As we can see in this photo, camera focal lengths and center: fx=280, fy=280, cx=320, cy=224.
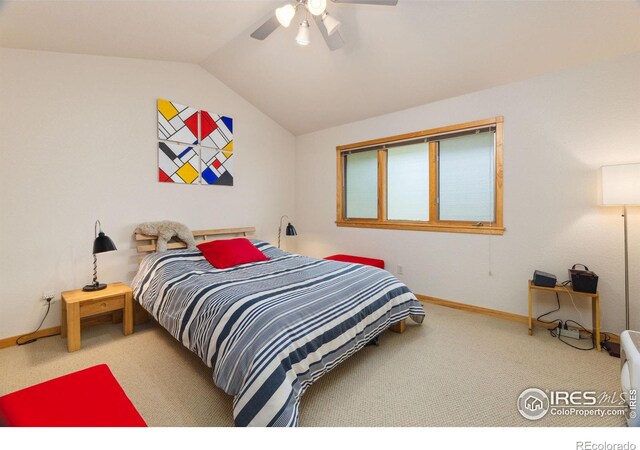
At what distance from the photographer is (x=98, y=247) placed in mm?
2502

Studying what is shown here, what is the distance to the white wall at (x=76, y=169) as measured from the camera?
98.0 inches

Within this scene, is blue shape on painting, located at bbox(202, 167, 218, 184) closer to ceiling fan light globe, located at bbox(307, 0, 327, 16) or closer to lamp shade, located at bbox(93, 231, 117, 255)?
lamp shade, located at bbox(93, 231, 117, 255)

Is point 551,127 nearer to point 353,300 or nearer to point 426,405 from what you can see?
point 353,300

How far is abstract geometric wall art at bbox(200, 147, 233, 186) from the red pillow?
101cm

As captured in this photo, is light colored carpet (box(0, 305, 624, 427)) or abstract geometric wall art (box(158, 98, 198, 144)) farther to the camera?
abstract geometric wall art (box(158, 98, 198, 144))

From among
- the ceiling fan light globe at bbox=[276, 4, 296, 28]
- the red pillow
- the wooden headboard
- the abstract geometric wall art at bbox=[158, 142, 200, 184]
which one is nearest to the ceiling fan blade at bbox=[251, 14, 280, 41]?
the ceiling fan light globe at bbox=[276, 4, 296, 28]

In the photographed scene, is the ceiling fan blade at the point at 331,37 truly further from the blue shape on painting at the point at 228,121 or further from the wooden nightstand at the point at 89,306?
the wooden nightstand at the point at 89,306

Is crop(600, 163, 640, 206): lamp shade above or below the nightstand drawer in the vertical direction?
above

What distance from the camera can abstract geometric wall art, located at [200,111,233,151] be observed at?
3648mm

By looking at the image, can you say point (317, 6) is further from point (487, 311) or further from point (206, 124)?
point (487, 311)

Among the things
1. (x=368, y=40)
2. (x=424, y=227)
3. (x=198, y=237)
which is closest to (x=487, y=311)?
(x=424, y=227)

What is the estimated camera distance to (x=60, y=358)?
7.45ft
